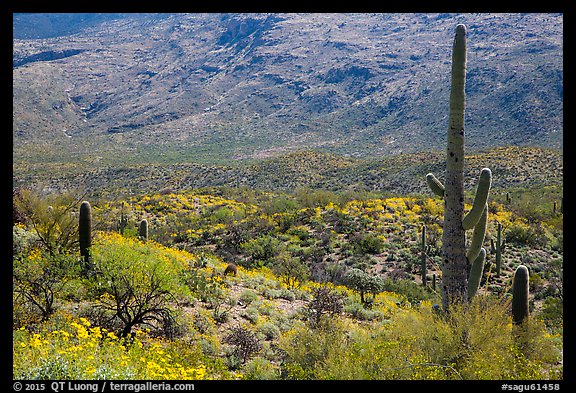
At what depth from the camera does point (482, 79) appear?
101938 millimetres

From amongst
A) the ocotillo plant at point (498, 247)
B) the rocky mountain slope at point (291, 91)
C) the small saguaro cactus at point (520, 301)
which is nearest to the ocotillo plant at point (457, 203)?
the small saguaro cactus at point (520, 301)

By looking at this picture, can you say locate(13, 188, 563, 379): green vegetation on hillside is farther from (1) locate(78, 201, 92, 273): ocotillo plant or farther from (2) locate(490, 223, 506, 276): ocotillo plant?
(2) locate(490, 223, 506, 276): ocotillo plant

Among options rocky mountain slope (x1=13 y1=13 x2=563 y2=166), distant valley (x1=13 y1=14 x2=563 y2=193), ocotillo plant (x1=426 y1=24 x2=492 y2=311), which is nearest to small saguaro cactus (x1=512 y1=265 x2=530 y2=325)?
ocotillo plant (x1=426 y1=24 x2=492 y2=311)

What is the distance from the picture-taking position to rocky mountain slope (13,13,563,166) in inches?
3484

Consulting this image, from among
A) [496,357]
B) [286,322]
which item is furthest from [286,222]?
[496,357]

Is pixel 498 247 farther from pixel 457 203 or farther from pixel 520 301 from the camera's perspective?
pixel 457 203

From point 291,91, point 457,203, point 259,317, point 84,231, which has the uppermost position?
point 291,91

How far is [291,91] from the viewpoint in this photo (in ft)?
464

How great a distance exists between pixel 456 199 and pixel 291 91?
13767 centimetres

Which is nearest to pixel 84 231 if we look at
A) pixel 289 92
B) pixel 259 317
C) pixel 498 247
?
pixel 259 317
